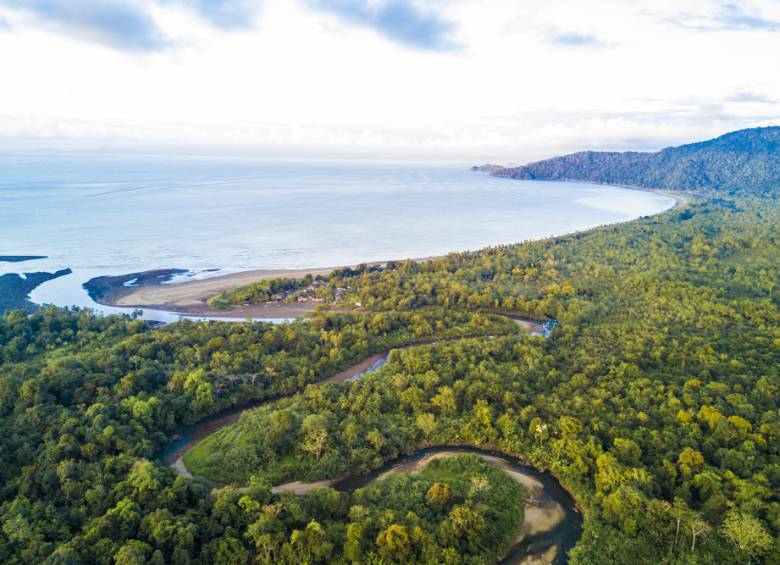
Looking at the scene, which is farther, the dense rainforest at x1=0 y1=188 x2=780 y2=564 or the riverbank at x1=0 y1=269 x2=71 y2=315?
the riverbank at x1=0 y1=269 x2=71 y2=315

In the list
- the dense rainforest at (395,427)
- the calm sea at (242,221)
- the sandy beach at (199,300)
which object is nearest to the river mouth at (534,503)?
the dense rainforest at (395,427)

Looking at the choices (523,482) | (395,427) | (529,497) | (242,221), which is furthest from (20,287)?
(529,497)

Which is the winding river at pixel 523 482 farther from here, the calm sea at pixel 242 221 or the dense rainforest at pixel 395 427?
the calm sea at pixel 242 221

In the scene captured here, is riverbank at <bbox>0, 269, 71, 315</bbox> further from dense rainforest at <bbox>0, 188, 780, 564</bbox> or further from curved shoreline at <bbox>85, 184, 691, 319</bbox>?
dense rainforest at <bbox>0, 188, 780, 564</bbox>

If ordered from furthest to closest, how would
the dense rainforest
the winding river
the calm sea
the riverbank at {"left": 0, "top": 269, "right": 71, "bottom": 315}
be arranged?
1. the calm sea
2. the riverbank at {"left": 0, "top": 269, "right": 71, "bottom": 315}
3. the winding river
4. the dense rainforest

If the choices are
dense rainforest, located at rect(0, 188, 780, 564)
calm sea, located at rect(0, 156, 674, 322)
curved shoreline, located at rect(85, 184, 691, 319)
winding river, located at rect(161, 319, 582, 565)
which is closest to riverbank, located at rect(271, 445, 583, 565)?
winding river, located at rect(161, 319, 582, 565)

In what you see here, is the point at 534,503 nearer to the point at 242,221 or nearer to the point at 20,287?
the point at 20,287
